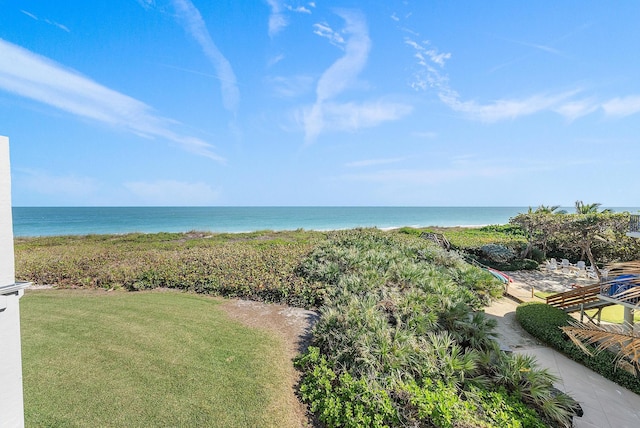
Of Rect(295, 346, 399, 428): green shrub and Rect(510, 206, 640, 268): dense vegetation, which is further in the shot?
Rect(510, 206, 640, 268): dense vegetation

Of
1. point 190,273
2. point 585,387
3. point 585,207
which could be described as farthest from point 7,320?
point 585,207

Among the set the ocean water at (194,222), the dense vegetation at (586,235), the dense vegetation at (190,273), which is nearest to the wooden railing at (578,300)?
the dense vegetation at (586,235)

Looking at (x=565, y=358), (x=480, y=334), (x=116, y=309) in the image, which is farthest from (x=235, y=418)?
(x=565, y=358)

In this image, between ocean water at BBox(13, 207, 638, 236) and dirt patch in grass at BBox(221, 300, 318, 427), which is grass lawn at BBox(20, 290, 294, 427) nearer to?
dirt patch in grass at BBox(221, 300, 318, 427)

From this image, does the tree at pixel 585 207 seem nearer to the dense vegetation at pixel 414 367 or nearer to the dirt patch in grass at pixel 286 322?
the dense vegetation at pixel 414 367

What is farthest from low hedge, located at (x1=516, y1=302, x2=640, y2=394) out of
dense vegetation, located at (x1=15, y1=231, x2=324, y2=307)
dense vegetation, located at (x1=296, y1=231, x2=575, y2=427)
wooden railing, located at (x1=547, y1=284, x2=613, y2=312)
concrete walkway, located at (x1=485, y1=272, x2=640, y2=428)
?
dense vegetation, located at (x1=15, y1=231, x2=324, y2=307)
